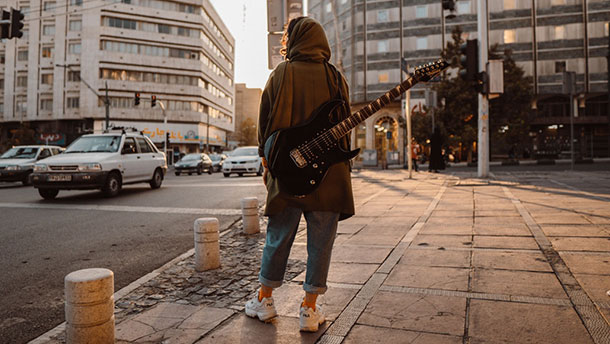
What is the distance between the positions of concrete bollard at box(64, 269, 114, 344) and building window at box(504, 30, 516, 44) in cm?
4451

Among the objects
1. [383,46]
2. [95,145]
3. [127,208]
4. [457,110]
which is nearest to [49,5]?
[383,46]

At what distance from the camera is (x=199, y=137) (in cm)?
5862

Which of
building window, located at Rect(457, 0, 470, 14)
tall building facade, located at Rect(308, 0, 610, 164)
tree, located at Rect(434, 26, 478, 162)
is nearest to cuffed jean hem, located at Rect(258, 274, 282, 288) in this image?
tree, located at Rect(434, 26, 478, 162)

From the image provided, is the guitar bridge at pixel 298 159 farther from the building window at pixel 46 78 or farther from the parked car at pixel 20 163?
the building window at pixel 46 78

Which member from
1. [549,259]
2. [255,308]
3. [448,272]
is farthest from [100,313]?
[549,259]

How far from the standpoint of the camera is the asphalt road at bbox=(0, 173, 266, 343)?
132 inches

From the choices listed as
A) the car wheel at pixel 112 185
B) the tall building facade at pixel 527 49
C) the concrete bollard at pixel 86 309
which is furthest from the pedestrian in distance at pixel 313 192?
the tall building facade at pixel 527 49

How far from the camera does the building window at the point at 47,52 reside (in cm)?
5412

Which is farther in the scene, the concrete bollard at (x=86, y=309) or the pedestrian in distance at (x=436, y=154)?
the pedestrian in distance at (x=436, y=154)

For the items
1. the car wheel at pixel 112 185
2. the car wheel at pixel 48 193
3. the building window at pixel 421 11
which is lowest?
the car wheel at pixel 48 193

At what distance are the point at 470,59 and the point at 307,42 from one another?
9760 mm

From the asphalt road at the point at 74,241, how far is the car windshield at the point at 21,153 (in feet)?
24.7

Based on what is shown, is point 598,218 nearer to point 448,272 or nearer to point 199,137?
point 448,272

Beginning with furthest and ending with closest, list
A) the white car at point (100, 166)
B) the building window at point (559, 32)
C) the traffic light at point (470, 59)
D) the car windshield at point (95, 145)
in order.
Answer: the building window at point (559, 32)
the car windshield at point (95, 145)
the traffic light at point (470, 59)
the white car at point (100, 166)
